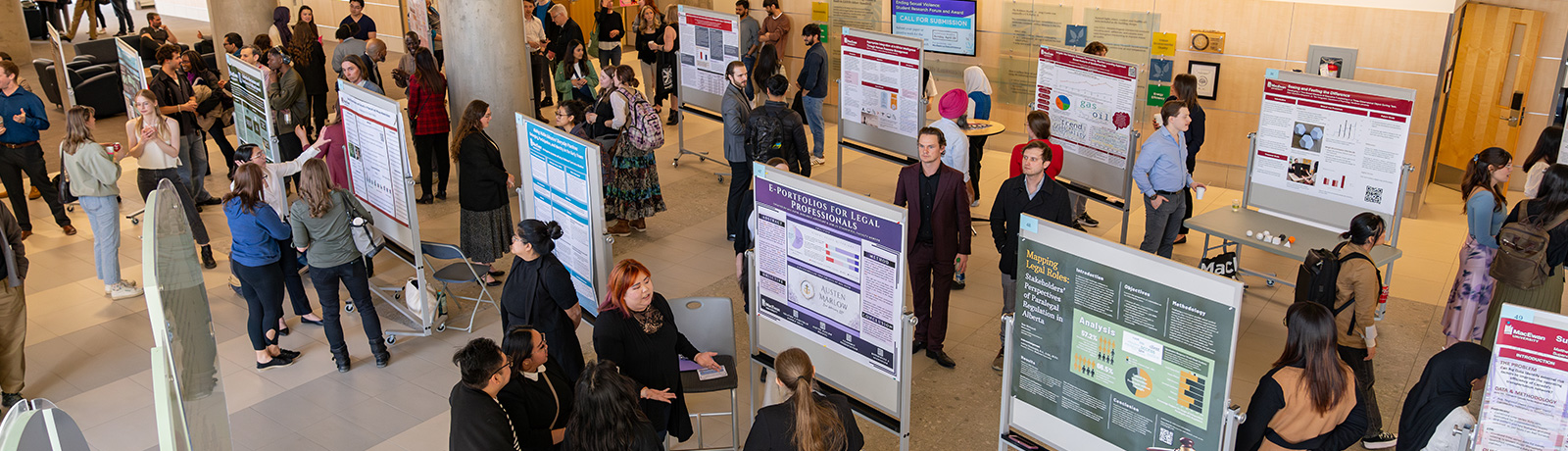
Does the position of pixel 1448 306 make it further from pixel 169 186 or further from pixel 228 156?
pixel 228 156

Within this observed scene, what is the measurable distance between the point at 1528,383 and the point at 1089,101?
14.6 feet

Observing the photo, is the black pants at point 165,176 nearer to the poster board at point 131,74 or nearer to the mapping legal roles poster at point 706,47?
the poster board at point 131,74

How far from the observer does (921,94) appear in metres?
8.63

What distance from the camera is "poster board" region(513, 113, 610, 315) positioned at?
5625 mm

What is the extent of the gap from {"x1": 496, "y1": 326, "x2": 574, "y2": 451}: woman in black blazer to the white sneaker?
5.00m

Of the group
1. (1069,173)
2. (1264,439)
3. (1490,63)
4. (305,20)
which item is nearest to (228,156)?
(305,20)

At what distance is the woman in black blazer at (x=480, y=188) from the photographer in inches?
285

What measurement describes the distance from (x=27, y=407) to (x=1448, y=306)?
7.21 meters

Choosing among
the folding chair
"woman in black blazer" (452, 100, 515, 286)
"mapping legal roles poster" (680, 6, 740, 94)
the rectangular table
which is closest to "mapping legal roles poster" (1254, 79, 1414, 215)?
the rectangular table

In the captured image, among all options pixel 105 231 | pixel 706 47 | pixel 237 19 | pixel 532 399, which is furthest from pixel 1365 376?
pixel 237 19

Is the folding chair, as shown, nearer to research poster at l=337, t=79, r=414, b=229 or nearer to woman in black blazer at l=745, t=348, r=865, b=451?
woman in black blazer at l=745, t=348, r=865, b=451

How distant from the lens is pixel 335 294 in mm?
6328

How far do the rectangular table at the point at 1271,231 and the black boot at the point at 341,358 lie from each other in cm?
552

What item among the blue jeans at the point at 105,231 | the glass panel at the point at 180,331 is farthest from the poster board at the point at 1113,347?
the blue jeans at the point at 105,231
